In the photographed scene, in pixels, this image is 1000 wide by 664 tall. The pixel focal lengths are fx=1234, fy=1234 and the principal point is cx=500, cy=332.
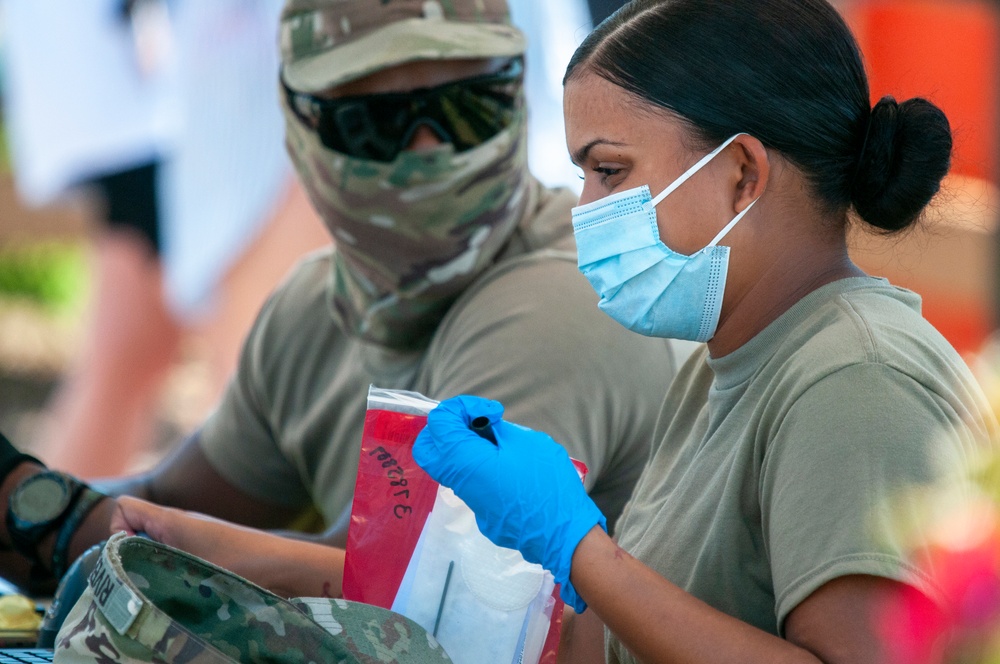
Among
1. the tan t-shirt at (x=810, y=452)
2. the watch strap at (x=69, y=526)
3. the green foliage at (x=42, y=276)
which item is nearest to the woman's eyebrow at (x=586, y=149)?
the tan t-shirt at (x=810, y=452)

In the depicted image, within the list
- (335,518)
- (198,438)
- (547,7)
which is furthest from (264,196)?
(335,518)

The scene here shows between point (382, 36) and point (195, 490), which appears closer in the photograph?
point (382, 36)

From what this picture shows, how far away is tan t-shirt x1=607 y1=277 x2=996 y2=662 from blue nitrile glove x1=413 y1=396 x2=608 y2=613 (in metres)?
0.14

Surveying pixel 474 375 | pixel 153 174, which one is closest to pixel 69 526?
pixel 474 375

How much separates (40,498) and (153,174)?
3644mm

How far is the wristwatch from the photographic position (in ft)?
6.70

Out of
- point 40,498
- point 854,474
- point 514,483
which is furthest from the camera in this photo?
point 40,498

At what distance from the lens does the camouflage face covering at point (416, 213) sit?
6.86 ft

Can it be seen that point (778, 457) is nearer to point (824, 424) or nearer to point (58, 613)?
point (824, 424)

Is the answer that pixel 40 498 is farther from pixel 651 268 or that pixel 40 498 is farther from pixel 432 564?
pixel 651 268

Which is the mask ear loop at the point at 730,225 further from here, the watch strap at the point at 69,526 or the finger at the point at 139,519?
the watch strap at the point at 69,526

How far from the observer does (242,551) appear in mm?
1845

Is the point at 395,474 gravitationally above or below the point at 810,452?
below

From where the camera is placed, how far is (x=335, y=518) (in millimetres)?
2414
